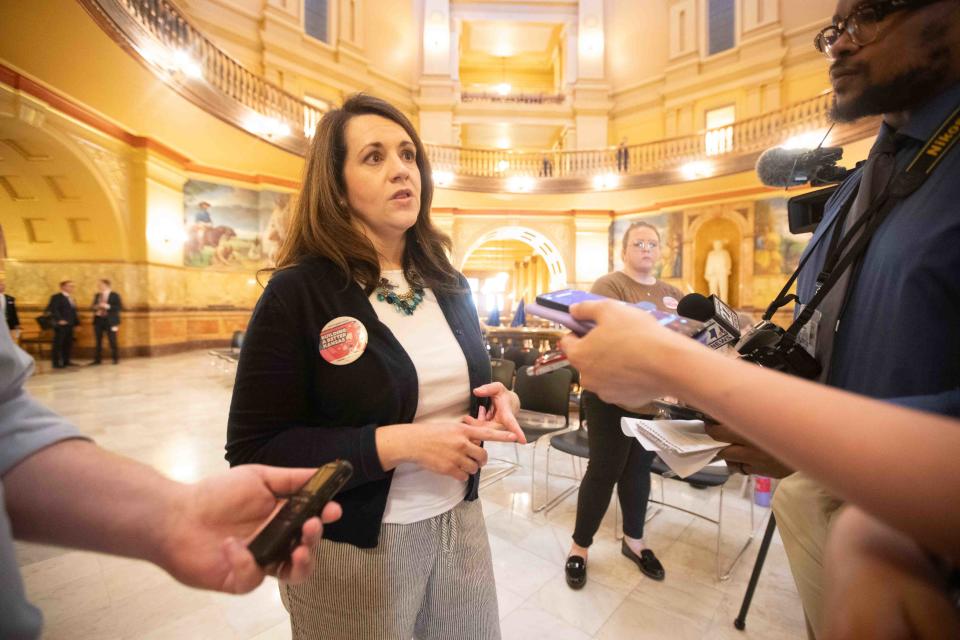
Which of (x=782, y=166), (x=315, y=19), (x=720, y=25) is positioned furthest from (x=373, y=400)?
(x=720, y=25)

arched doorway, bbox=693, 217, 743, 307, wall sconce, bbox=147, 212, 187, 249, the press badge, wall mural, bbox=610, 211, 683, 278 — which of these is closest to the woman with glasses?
the press badge

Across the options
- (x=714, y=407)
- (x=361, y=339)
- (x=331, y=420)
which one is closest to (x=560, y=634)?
(x=331, y=420)

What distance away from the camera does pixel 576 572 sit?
2207 millimetres

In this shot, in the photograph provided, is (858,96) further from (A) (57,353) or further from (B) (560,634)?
(A) (57,353)

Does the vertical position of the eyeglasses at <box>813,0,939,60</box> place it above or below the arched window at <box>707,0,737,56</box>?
below

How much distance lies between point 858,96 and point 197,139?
37.0 ft

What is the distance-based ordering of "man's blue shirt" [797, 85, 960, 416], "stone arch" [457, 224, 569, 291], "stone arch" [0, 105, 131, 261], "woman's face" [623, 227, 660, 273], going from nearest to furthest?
1. "man's blue shirt" [797, 85, 960, 416]
2. "woman's face" [623, 227, 660, 273]
3. "stone arch" [0, 105, 131, 261]
4. "stone arch" [457, 224, 569, 291]

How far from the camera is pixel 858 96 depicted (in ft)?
2.96

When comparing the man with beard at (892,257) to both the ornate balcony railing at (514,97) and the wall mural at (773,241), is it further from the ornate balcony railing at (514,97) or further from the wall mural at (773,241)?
the ornate balcony railing at (514,97)

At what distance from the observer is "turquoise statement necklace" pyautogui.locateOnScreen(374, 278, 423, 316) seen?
3.66 feet

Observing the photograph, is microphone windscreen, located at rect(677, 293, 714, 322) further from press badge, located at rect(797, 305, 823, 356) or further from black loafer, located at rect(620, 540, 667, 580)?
black loafer, located at rect(620, 540, 667, 580)

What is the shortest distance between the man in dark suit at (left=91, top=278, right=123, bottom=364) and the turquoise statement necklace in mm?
10127

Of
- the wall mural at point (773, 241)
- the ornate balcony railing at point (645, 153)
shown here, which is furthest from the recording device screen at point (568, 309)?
the wall mural at point (773, 241)

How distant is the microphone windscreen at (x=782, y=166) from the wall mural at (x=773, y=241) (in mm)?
11713
